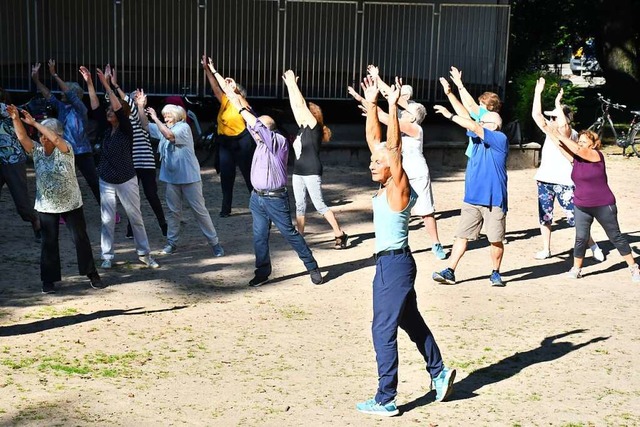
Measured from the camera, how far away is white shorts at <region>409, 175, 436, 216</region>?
38.2 feet

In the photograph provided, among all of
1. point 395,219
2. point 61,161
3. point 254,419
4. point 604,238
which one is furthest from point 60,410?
point 604,238

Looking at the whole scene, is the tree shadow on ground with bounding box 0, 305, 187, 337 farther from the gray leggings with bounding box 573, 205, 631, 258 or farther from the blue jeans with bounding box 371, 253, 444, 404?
the gray leggings with bounding box 573, 205, 631, 258

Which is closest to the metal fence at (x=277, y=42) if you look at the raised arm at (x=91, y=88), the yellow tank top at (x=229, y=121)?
the yellow tank top at (x=229, y=121)

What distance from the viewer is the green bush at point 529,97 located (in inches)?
700

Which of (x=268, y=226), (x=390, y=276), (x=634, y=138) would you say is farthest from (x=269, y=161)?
(x=634, y=138)

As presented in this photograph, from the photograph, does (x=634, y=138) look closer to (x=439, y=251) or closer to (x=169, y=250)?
(x=439, y=251)

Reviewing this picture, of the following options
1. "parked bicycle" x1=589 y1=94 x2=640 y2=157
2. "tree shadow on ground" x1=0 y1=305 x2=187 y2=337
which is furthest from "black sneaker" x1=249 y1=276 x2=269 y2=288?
"parked bicycle" x1=589 y1=94 x2=640 y2=157

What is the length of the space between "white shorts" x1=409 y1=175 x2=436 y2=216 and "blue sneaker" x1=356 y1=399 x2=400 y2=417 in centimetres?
479

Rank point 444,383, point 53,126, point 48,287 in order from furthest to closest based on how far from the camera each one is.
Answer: point 48,287
point 53,126
point 444,383

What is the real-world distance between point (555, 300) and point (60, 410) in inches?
196

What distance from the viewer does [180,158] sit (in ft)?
36.2

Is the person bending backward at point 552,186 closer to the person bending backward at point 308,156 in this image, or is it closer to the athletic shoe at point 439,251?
the athletic shoe at point 439,251

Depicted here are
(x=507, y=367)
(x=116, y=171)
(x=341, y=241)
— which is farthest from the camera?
(x=341, y=241)

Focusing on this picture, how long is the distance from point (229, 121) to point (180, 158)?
2252 millimetres
